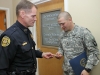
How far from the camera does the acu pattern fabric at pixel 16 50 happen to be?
121 centimetres

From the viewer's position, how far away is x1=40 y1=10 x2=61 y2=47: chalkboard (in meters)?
2.35

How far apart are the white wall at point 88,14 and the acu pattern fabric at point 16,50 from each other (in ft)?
2.68

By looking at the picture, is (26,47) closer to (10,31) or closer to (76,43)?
(10,31)

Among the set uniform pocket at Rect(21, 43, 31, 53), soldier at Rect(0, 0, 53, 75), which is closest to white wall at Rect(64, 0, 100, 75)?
soldier at Rect(0, 0, 53, 75)

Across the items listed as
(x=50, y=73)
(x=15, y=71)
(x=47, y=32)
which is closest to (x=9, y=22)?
(x=47, y=32)

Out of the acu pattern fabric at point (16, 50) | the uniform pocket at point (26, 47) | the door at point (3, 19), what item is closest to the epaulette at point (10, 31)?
the acu pattern fabric at point (16, 50)

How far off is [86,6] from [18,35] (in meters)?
1.01

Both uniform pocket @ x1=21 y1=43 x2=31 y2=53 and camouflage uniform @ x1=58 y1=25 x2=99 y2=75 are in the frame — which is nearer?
uniform pocket @ x1=21 y1=43 x2=31 y2=53

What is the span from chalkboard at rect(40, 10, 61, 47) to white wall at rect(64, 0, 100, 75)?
A: 1.36ft

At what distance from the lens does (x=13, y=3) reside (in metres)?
3.41

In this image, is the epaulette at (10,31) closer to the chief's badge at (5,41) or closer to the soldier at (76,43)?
the chief's badge at (5,41)

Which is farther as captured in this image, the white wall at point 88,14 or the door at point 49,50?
the door at point 49,50

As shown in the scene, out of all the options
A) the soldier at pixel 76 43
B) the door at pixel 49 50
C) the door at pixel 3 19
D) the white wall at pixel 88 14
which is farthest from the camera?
the door at pixel 3 19

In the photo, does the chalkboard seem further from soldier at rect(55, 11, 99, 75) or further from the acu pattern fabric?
the acu pattern fabric
